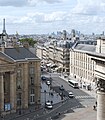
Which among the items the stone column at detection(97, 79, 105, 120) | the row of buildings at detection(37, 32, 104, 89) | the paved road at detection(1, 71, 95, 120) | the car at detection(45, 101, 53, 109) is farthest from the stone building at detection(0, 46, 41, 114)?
the stone column at detection(97, 79, 105, 120)

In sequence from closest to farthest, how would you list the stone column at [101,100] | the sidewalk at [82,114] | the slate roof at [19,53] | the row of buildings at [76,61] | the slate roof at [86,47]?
the stone column at [101,100] → the sidewalk at [82,114] → the slate roof at [19,53] → the row of buildings at [76,61] → the slate roof at [86,47]

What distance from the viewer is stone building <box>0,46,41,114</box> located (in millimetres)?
82938

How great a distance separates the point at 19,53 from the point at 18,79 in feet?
24.5

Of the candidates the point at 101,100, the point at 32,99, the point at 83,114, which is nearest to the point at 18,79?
the point at 32,99

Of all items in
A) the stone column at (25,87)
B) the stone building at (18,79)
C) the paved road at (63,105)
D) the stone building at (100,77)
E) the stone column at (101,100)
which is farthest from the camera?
the stone column at (25,87)

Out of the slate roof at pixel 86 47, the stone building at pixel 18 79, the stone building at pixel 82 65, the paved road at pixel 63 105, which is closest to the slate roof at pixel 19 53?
the stone building at pixel 18 79

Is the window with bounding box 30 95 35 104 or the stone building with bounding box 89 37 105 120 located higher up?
the stone building with bounding box 89 37 105 120

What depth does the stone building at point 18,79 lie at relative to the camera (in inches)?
3265

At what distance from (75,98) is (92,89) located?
2101cm

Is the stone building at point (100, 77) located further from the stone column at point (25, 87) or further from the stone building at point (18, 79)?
the stone column at point (25, 87)

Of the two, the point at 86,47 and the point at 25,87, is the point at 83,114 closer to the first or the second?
the point at 25,87

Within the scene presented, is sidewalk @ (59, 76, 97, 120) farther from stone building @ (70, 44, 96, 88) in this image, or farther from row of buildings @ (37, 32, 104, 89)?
stone building @ (70, 44, 96, 88)

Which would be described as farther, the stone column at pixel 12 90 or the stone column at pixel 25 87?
the stone column at pixel 25 87

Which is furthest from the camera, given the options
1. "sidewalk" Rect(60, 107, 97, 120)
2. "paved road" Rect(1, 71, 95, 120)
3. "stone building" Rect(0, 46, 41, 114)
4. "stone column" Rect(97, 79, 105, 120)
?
"stone building" Rect(0, 46, 41, 114)
